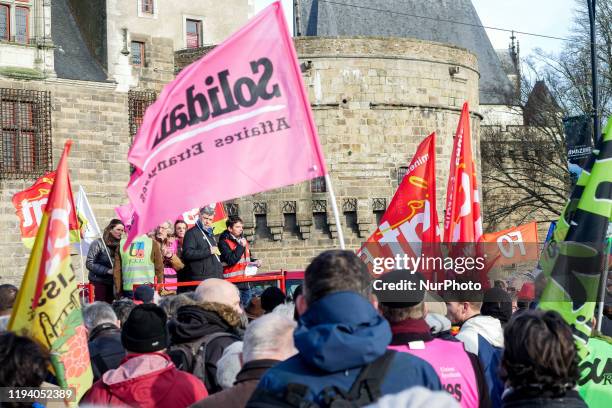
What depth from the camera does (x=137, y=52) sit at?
33875mm

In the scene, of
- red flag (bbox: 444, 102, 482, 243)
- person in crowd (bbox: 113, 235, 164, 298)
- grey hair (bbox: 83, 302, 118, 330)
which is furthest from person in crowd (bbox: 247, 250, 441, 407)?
person in crowd (bbox: 113, 235, 164, 298)

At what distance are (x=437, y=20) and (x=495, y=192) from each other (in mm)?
8298

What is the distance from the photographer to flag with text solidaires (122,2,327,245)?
22.0 ft

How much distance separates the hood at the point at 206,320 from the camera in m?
6.88

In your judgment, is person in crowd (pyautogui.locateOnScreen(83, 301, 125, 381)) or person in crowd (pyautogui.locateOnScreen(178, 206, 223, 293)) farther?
person in crowd (pyautogui.locateOnScreen(178, 206, 223, 293))

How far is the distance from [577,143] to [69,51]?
14696mm

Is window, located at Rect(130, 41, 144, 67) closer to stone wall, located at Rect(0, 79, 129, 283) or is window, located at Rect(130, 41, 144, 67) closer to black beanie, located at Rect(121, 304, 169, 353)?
stone wall, located at Rect(0, 79, 129, 283)

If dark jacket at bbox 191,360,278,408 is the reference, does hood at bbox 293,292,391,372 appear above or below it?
above

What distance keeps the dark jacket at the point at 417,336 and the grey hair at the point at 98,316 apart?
2837mm

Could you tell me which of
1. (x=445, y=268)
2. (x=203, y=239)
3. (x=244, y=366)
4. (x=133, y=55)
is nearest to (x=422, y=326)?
(x=244, y=366)

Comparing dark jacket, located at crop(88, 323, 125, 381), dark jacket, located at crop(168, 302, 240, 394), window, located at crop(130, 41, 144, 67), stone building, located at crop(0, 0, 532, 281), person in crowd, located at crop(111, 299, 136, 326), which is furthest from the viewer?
window, located at crop(130, 41, 144, 67)

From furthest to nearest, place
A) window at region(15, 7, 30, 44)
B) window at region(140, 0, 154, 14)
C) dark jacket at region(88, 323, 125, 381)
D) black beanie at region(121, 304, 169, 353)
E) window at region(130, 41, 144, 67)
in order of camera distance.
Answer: window at region(140, 0, 154, 14), window at region(130, 41, 144, 67), window at region(15, 7, 30, 44), dark jacket at region(88, 323, 125, 381), black beanie at region(121, 304, 169, 353)

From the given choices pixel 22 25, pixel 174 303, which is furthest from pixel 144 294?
pixel 22 25

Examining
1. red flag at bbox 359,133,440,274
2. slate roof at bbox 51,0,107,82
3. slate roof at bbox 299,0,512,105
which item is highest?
slate roof at bbox 299,0,512,105
